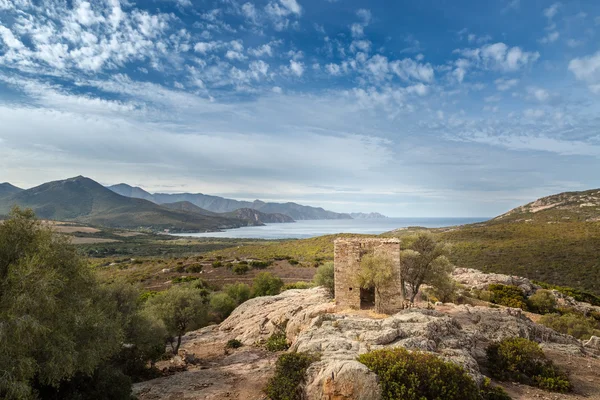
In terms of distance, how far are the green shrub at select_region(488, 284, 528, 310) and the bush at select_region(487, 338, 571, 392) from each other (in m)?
16.9

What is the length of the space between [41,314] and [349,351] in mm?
9060

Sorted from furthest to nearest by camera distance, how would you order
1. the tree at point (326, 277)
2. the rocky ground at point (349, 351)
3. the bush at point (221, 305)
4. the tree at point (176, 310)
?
the bush at point (221, 305), the tree at point (326, 277), the tree at point (176, 310), the rocky ground at point (349, 351)

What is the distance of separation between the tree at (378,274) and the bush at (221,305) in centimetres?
1589

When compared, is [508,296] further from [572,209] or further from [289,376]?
[572,209]

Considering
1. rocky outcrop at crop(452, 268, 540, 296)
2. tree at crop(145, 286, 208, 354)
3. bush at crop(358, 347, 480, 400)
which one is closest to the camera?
bush at crop(358, 347, 480, 400)

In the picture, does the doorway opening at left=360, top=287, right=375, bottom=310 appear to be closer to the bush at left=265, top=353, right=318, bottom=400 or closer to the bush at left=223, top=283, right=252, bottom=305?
the bush at left=265, top=353, right=318, bottom=400

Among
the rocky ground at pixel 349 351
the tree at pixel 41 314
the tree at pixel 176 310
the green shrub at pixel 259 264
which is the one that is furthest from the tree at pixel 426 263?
the green shrub at pixel 259 264

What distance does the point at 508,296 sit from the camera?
88.3ft

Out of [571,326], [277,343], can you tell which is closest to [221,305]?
[277,343]

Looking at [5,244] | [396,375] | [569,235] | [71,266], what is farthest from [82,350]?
[569,235]

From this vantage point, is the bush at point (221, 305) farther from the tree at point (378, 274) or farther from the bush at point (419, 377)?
the bush at point (419, 377)

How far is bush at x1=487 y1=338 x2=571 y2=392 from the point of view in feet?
33.7

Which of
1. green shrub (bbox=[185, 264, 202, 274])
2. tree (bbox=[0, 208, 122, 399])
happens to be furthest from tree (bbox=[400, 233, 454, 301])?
green shrub (bbox=[185, 264, 202, 274])

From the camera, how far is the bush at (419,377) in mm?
8391
